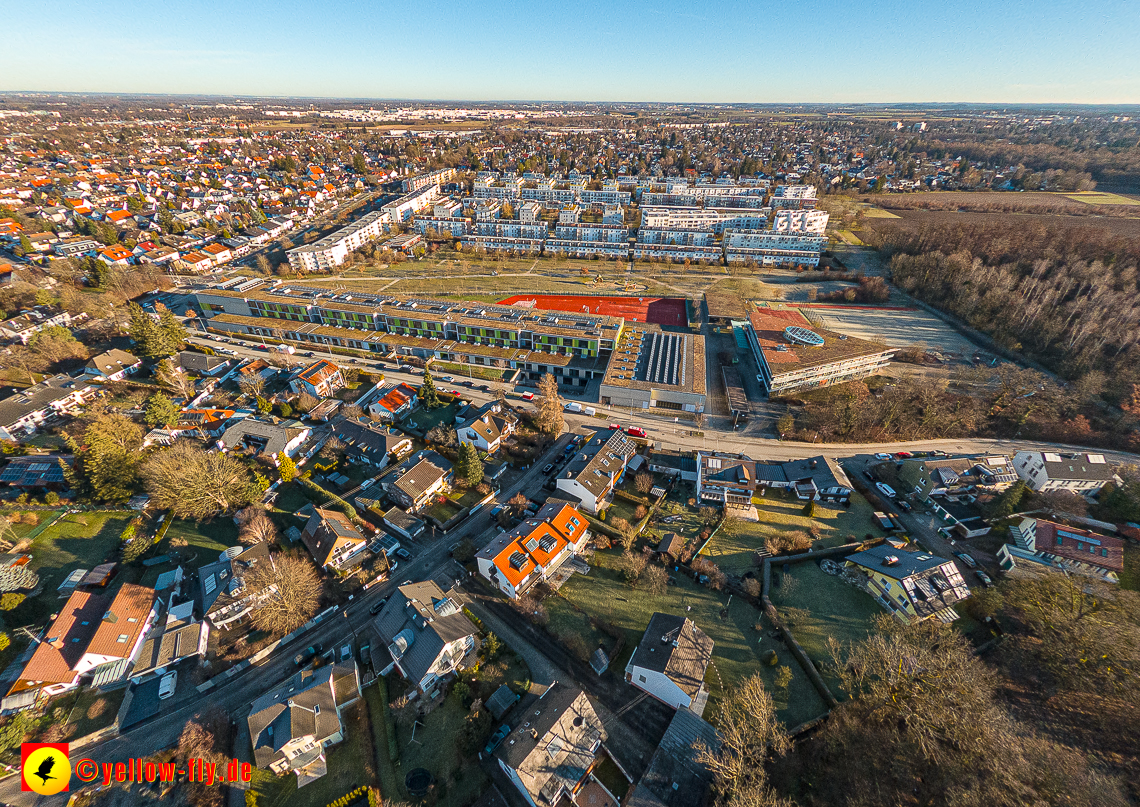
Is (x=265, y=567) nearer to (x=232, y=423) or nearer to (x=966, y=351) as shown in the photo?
(x=232, y=423)

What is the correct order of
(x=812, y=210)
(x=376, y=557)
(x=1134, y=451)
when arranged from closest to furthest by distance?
(x=376, y=557), (x=1134, y=451), (x=812, y=210)

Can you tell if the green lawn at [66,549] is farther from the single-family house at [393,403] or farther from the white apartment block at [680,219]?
the white apartment block at [680,219]

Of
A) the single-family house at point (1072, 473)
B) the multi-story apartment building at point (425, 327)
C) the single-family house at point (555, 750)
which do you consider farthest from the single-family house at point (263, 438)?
the single-family house at point (1072, 473)

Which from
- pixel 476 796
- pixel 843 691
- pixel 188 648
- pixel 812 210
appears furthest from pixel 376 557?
pixel 812 210

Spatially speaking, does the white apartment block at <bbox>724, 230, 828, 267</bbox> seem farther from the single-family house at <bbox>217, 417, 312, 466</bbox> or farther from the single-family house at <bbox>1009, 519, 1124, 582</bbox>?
the single-family house at <bbox>217, 417, 312, 466</bbox>

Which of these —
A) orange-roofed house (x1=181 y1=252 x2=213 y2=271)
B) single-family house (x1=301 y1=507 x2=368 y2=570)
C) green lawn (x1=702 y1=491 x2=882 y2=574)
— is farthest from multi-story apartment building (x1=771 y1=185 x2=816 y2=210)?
orange-roofed house (x1=181 y1=252 x2=213 y2=271)

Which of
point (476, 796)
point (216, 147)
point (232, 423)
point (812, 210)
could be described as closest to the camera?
point (476, 796)

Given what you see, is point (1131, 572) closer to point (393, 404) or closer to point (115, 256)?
point (393, 404)
